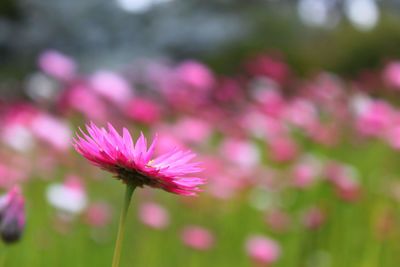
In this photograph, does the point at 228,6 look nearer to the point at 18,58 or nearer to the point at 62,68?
the point at 18,58

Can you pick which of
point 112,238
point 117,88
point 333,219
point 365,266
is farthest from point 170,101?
point 365,266

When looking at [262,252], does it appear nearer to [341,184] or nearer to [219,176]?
[341,184]

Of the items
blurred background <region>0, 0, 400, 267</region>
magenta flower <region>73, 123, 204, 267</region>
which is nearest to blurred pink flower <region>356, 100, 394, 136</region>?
blurred background <region>0, 0, 400, 267</region>

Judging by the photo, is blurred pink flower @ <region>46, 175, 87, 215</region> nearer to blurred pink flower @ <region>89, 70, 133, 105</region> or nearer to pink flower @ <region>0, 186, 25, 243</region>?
blurred pink flower @ <region>89, 70, 133, 105</region>

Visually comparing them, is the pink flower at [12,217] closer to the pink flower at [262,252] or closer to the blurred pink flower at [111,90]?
the pink flower at [262,252]

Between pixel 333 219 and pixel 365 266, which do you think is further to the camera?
pixel 333 219

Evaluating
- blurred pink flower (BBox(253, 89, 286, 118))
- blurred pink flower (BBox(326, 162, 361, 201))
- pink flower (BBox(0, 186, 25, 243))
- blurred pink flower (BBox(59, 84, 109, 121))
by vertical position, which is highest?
blurred pink flower (BBox(253, 89, 286, 118))
